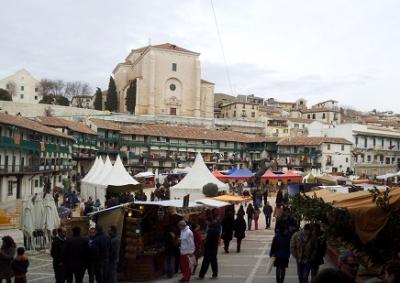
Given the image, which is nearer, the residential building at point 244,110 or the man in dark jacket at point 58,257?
the man in dark jacket at point 58,257

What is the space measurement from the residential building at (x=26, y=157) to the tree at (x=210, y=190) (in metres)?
18.8

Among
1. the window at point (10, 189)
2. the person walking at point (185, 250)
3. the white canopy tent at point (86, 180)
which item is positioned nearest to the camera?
the person walking at point (185, 250)

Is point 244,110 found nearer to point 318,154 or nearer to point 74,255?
point 318,154

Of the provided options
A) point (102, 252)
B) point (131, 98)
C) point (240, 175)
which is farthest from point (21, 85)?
point (102, 252)

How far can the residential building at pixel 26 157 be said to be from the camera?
37.8m

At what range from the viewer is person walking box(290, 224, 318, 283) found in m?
Answer: 9.81

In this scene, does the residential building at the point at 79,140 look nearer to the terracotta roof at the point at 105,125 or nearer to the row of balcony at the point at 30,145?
the terracotta roof at the point at 105,125

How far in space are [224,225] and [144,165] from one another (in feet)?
174

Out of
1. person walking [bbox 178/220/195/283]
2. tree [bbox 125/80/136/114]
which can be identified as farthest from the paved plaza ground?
tree [bbox 125/80/136/114]

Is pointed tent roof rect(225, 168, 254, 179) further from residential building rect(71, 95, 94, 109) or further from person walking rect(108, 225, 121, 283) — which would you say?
residential building rect(71, 95, 94, 109)

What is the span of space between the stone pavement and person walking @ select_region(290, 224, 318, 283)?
149 cm

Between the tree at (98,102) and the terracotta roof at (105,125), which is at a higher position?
the tree at (98,102)

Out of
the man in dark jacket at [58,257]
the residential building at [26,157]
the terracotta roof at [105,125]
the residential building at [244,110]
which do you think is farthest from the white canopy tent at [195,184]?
the residential building at [244,110]

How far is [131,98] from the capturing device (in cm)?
9344
